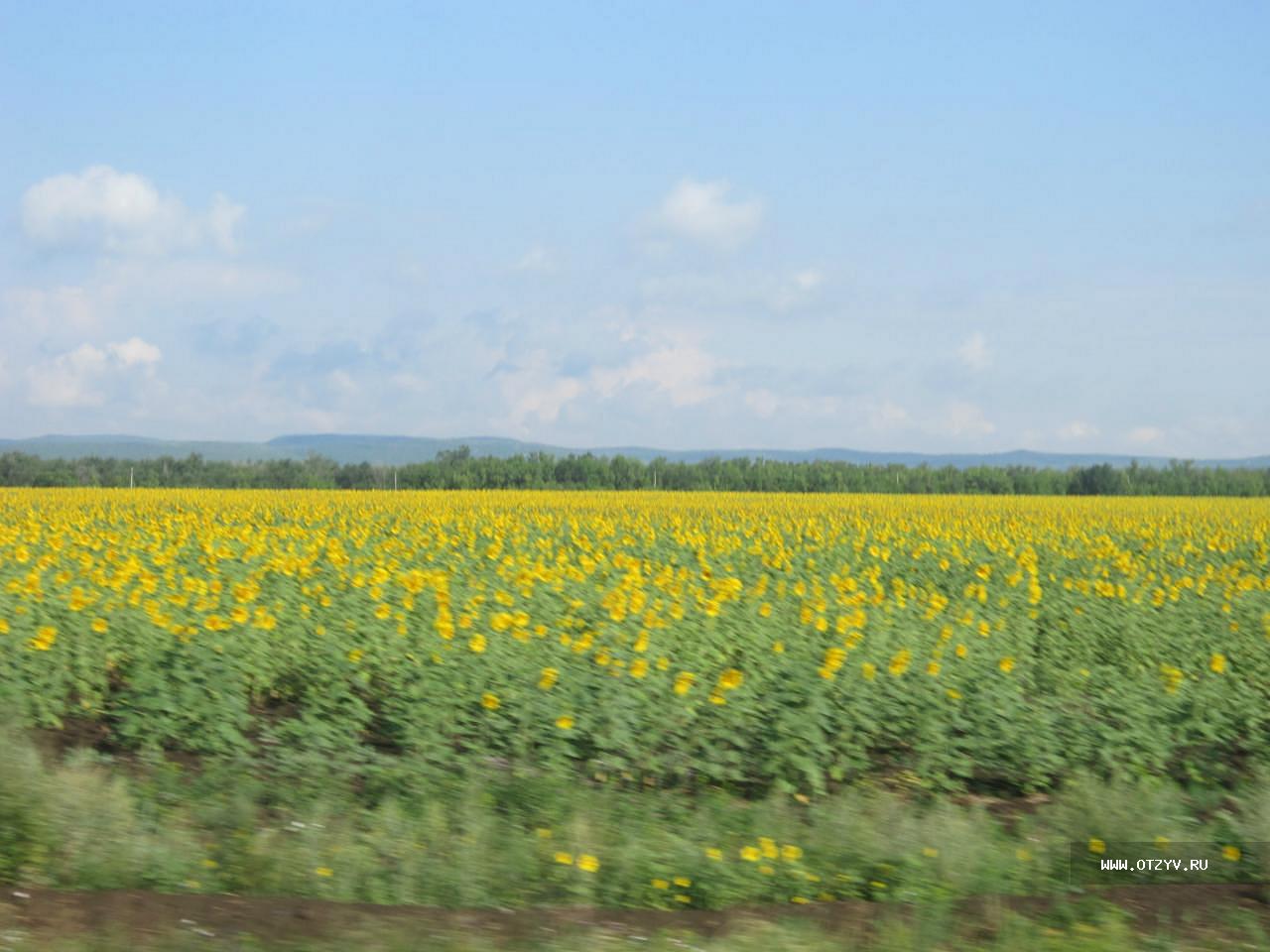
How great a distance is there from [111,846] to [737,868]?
3.03m

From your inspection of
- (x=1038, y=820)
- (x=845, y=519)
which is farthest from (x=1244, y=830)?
(x=845, y=519)

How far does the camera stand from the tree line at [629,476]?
170 feet

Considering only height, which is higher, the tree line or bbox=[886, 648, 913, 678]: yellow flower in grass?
the tree line

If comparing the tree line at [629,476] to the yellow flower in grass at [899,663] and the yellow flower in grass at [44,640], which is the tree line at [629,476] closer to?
the yellow flower in grass at [44,640]

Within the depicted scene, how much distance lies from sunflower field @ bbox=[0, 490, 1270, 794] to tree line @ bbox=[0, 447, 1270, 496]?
134 feet

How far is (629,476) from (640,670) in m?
46.3

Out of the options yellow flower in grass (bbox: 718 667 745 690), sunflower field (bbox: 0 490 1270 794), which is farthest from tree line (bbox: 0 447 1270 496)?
yellow flower in grass (bbox: 718 667 745 690)

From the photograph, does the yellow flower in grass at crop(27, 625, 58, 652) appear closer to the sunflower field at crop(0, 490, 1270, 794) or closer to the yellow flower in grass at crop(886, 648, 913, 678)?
the sunflower field at crop(0, 490, 1270, 794)

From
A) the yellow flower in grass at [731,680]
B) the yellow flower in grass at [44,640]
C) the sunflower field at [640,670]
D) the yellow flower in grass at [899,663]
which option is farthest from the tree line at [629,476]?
the yellow flower in grass at [731,680]

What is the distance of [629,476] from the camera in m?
53.8

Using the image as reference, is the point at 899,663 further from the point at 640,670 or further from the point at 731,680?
the point at 640,670

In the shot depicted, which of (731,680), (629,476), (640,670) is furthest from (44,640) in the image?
(629,476)

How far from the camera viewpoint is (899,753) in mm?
7715

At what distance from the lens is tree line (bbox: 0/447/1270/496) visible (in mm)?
51781
